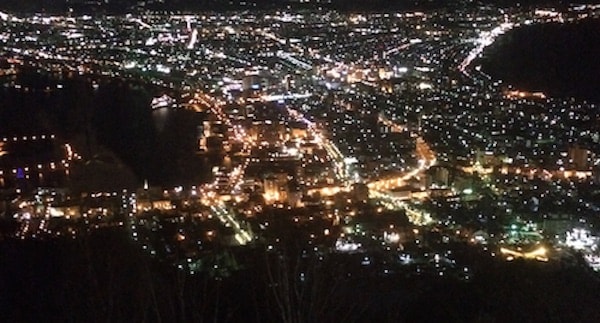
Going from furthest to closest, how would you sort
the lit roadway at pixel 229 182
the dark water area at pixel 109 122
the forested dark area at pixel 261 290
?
1. the dark water area at pixel 109 122
2. the lit roadway at pixel 229 182
3. the forested dark area at pixel 261 290

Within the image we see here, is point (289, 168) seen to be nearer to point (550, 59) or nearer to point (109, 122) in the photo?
point (109, 122)

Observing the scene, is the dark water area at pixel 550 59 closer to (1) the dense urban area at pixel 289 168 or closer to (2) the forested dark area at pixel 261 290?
(1) the dense urban area at pixel 289 168

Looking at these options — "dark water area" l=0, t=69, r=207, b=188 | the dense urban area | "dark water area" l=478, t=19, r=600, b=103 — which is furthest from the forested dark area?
"dark water area" l=478, t=19, r=600, b=103

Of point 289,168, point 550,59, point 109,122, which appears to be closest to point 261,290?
point 289,168

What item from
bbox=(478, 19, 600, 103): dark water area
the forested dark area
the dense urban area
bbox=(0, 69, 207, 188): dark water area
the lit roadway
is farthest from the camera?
bbox=(478, 19, 600, 103): dark water area

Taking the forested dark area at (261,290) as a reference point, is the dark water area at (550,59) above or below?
below

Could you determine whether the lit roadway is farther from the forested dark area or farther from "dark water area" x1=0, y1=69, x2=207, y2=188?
the forested dark area

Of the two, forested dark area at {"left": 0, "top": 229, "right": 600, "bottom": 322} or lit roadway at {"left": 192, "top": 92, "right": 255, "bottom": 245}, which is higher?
forested dark area at {"left": 0, "top": 229, "right": 600, "bottom": 322}

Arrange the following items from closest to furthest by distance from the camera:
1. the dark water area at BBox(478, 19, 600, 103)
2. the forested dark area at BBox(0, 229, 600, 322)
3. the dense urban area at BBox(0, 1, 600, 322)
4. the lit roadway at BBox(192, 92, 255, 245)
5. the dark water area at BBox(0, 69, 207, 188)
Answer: the forested dark area at BBox(0, 229, 600, 322) < the dense urban area at BBox(0, 1, 600, 322) < the lit roadway at BBox(192, 92, 255, 245) < the dark water area at BBox(0, 69, 207, 188) < the dark water area at BBox(478, 19, 600, 103)

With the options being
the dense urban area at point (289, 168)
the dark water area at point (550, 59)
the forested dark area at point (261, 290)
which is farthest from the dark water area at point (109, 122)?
the dark water area at point (550, 59)
